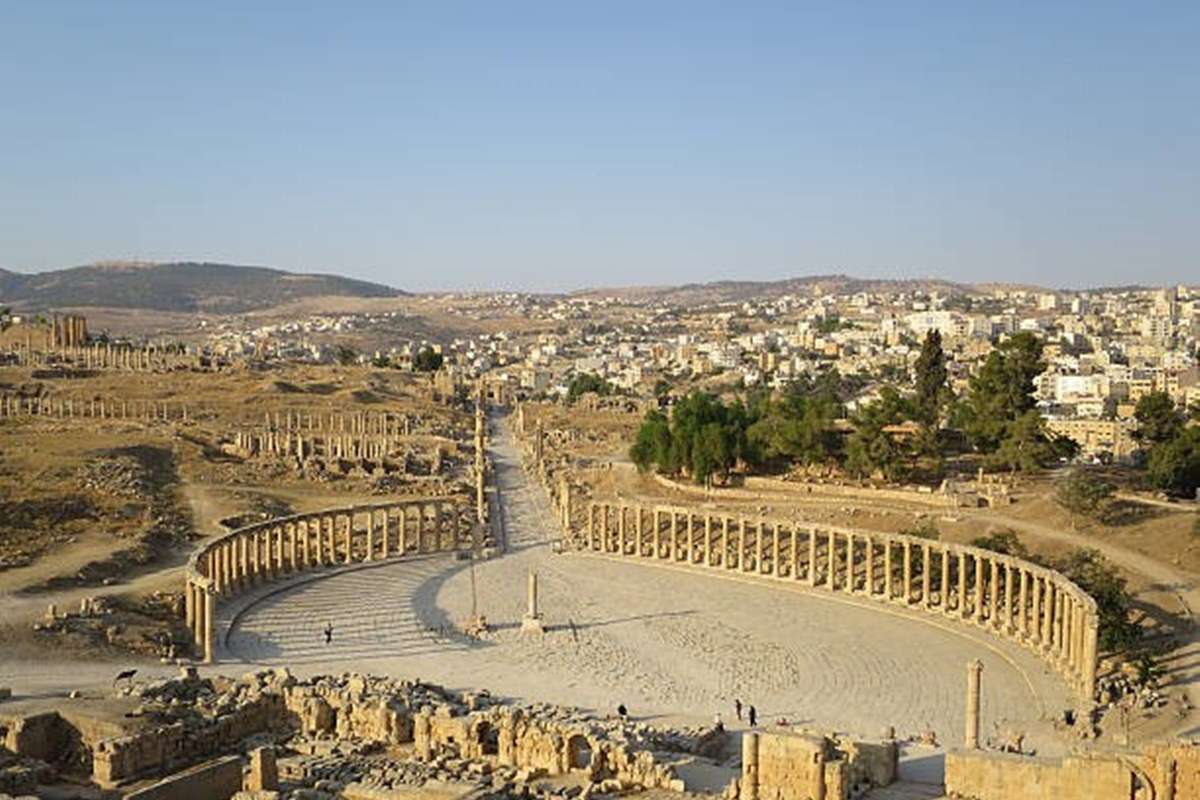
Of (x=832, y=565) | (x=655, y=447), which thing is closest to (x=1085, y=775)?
(x=832, y=565)

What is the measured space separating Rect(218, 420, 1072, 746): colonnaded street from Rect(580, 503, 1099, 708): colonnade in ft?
3.17

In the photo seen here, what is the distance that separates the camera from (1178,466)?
49531 millimetres

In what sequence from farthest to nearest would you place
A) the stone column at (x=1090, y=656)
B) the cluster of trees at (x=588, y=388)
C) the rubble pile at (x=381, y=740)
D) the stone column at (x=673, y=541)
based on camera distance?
1. the cluster of trees at (x=588, y=388)
2. the stone column at (x=673, y=541)
3. the stone column at (x=1090, y=656)
4. the rubble pile at (x=381, y=740)

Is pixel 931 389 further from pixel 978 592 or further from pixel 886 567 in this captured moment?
pixel 978 592

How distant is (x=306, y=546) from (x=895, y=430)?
29.2 metres

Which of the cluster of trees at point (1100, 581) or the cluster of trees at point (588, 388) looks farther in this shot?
the cluster of trees at point (588, 388)

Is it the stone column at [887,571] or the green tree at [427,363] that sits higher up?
the green tree at [427,363]

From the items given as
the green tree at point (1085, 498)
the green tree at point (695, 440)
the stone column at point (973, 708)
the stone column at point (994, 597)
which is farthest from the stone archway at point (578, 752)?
the green tree at point (695, 440)

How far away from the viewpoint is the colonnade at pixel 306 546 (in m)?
37.6

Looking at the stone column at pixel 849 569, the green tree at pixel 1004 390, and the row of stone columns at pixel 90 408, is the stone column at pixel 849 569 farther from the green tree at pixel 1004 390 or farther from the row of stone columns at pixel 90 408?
the row of stone columns at pixel 90 408

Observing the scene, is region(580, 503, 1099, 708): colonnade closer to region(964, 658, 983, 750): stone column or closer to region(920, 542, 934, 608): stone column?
region(920, 542, 934, 608): stone column

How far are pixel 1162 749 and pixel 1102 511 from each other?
27.5 metres

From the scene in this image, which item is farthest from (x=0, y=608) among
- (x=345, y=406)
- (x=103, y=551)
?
(x=345, y=406)

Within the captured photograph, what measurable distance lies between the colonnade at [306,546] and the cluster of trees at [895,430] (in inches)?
513
